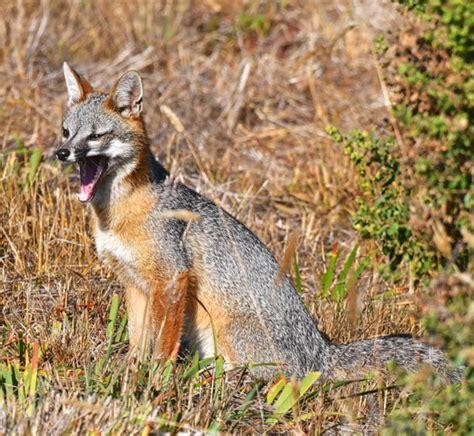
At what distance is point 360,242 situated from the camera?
707 centimetres

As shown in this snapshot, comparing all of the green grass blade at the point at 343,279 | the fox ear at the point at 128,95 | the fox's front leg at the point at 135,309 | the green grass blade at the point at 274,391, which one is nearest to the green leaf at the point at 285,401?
the green grass blade at the point at 274,391

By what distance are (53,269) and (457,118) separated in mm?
2686

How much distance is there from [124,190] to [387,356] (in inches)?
68.2

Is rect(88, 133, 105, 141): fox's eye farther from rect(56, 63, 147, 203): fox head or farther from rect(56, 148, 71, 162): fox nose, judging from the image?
rect(56, 148, 71, 162): fox nose

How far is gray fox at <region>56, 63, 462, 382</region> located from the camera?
5.40m

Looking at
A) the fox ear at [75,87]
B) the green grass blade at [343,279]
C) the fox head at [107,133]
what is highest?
the fox ear at [75,87]

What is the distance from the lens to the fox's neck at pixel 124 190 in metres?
5.62

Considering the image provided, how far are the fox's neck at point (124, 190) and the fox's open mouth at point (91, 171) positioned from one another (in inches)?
4.0

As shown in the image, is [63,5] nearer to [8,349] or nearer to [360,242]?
[360,242]

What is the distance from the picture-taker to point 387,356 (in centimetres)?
532

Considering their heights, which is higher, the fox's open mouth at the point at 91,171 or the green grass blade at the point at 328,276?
the fox's open mouth at the point at 91,171

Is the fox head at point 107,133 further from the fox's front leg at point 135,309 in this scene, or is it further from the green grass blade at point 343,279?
the green grass blade at point 343,279

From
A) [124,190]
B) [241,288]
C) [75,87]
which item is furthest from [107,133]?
[241,288]

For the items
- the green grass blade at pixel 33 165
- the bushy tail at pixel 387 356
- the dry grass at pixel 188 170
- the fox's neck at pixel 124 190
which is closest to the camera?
the dry grass at pixel 188 170
